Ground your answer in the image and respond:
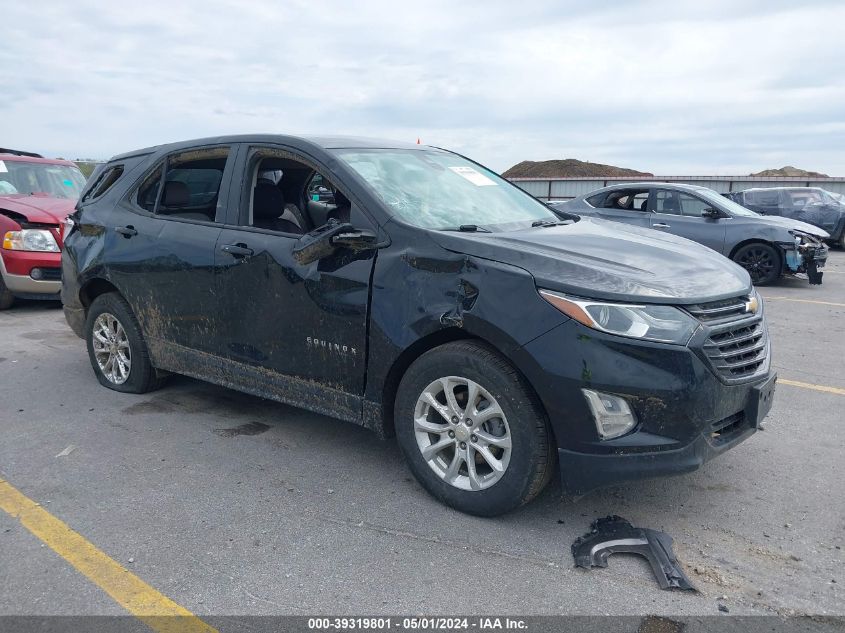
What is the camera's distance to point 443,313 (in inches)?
130

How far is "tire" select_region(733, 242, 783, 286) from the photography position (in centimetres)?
1060

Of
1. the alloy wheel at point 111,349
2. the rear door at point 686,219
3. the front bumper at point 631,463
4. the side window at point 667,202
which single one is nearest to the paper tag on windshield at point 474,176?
the front bumper at point 631,463

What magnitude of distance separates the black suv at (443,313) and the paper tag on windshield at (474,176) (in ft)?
0.08

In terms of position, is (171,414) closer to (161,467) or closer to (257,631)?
(161,467)

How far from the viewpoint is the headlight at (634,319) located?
9.69 feet

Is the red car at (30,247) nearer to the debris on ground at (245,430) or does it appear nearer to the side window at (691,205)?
the debris on ground at (245,430)

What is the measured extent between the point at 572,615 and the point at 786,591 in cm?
87

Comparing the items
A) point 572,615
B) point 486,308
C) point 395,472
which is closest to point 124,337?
point 395,472

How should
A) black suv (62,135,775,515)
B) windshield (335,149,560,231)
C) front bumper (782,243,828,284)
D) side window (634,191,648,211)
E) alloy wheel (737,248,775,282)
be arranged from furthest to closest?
side window (634,191,648,211) → alloy wheel (737,248,775,282) → front bumper (782,243,828,284) → windshield (335,149,560,231) → black suv (62,135,775,515)

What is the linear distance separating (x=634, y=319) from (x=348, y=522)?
1593mm

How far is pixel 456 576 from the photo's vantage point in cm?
291

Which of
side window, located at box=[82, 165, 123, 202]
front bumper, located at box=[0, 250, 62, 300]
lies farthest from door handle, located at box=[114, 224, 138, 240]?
front bumper, located at box=[0, 250, 62, 300]

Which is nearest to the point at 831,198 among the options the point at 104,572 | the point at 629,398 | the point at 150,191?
the point at 150,191

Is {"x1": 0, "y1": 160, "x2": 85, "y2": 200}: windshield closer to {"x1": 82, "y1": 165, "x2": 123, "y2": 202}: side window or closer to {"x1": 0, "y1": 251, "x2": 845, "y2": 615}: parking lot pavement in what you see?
{"x1": 82, "y1": 165, "x2": 123, "y2": 202}: side window
